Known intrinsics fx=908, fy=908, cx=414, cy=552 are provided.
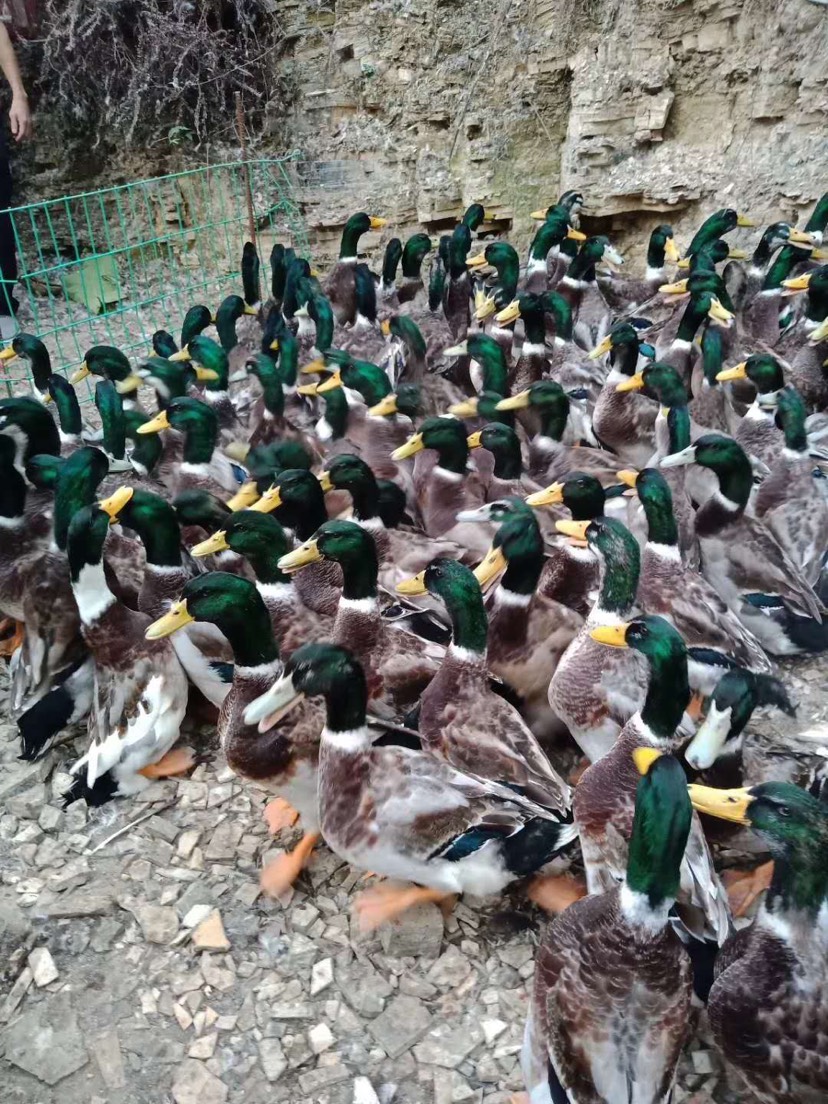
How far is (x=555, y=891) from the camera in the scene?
286cm

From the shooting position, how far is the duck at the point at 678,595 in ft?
11.5

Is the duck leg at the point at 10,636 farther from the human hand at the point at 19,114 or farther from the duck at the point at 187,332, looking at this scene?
the human hand at the point at 19,114

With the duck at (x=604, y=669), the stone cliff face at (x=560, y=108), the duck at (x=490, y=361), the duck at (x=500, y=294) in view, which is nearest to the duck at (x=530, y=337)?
the duck at (x=500, y=294)

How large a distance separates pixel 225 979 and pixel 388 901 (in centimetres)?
54

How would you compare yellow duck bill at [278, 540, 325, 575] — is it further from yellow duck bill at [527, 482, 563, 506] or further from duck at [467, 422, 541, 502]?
duck at [467, 422, 541, 502]

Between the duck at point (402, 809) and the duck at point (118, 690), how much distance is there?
2.86 feet

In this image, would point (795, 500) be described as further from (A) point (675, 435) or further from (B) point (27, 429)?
(B) point (27, 429)

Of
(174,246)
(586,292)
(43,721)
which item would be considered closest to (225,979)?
(43,721)

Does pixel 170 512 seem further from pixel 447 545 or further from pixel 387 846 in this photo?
pixel 387 846

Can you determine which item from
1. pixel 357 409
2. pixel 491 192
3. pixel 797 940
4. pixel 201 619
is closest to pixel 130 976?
pixel 201 619

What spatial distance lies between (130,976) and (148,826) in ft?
2.02

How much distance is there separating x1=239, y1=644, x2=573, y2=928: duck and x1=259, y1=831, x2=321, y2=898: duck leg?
0.36 meters

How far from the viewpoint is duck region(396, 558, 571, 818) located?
115 inches

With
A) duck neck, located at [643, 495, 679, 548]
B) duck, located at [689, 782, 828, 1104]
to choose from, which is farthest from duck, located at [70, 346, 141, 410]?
duck, located at [689, 782, 828, 1104]
